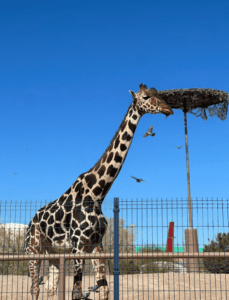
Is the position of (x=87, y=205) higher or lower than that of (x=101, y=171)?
lower

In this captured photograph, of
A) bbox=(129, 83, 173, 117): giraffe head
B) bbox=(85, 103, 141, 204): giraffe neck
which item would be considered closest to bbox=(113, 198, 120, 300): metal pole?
bbox=(85, 103, 141, 204): giraffe neck

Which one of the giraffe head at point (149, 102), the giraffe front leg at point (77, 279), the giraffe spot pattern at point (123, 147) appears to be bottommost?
the giraffe front leg at point (77, 279)

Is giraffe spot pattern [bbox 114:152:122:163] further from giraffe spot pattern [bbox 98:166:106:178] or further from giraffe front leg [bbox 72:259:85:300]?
giraffe front leg [bbox 72:259:85:300]

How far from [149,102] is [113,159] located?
1.54 m

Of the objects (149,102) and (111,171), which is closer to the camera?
(111,171)

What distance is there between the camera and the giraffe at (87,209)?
7.40 meters

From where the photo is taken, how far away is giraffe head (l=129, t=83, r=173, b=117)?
26.6 ft

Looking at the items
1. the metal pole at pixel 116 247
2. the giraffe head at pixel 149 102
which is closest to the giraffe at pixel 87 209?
the giraffe head at pixel 149 102

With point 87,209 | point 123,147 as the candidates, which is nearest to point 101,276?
point 87,209

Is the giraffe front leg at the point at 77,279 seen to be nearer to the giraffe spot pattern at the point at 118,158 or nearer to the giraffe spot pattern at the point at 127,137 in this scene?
the giraffe spot pattern at the point at 118,158

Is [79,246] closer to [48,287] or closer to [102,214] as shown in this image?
[102,214]

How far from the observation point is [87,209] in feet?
25.1

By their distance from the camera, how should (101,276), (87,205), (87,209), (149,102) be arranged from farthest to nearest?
(149,102)
(87,205)
(87,209)
(101,276)

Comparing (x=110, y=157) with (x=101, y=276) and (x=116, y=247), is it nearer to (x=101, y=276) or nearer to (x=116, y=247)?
(x=116, y=247)
